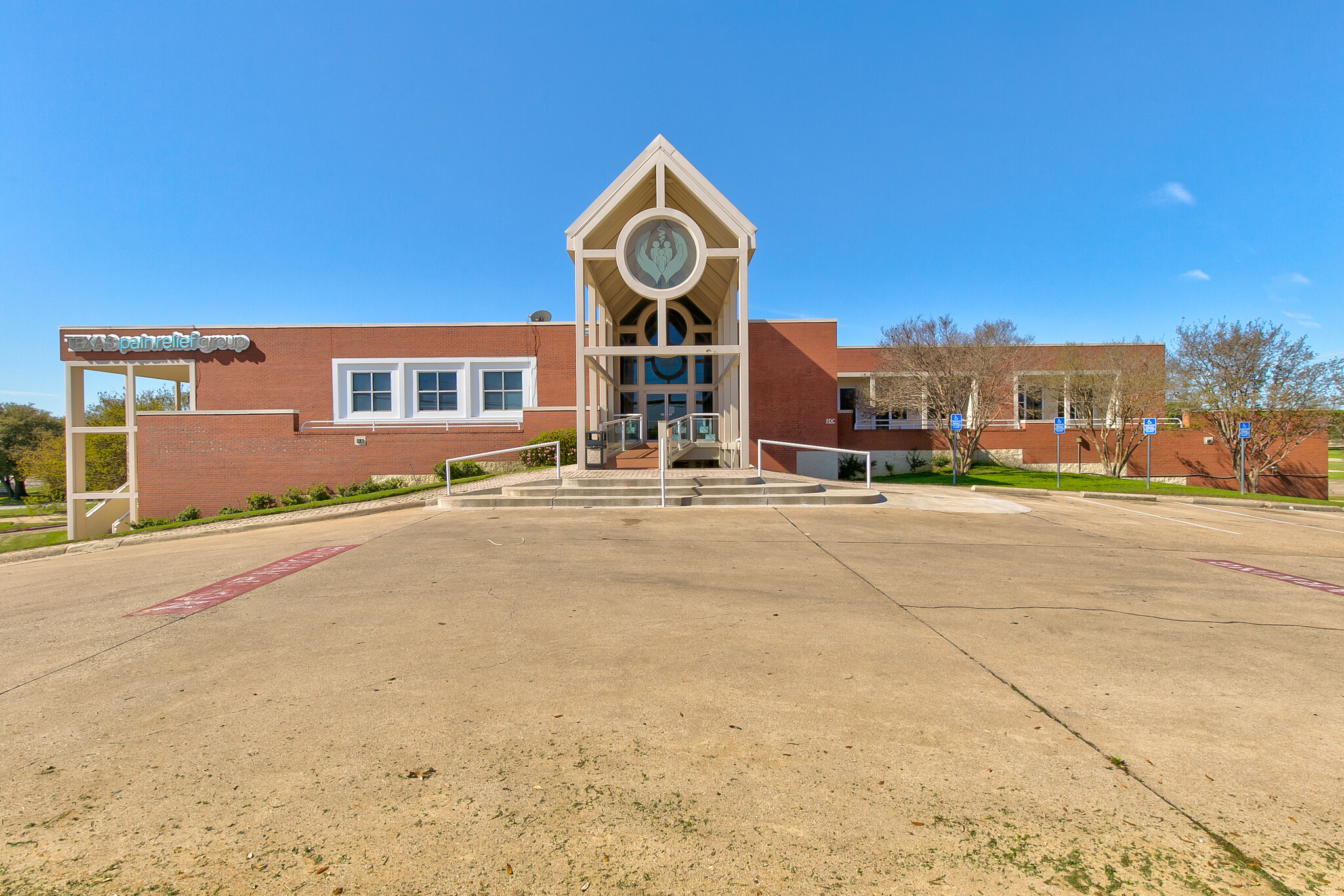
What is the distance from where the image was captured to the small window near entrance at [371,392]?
86.4 feet

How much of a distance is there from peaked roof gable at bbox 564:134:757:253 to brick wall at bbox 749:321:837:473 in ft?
32.2

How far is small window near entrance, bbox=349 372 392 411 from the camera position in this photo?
2633 centimetres

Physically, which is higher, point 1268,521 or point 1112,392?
point 1112,392

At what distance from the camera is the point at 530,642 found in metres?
4.73

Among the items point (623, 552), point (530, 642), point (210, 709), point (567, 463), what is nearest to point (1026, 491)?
point (567, 463)

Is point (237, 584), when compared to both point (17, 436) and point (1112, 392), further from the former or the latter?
point (17, 436)

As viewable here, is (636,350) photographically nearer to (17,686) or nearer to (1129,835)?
(17,686)

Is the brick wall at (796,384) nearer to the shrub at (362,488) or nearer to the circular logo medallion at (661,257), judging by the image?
the circular logo medallion at (661,257)

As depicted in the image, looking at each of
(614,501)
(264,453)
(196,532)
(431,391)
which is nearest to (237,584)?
(614,501)

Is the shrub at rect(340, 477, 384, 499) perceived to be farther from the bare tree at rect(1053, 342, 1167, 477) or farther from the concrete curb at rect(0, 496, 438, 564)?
the bare tree at rect(1053, 342, 1167, 477)

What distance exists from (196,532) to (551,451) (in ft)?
33.1

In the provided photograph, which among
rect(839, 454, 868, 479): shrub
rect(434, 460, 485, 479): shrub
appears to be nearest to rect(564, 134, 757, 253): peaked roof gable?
rect(434, 460, 485, 479): shrub

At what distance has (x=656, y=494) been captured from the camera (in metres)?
13.7

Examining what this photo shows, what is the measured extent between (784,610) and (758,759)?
268cm
